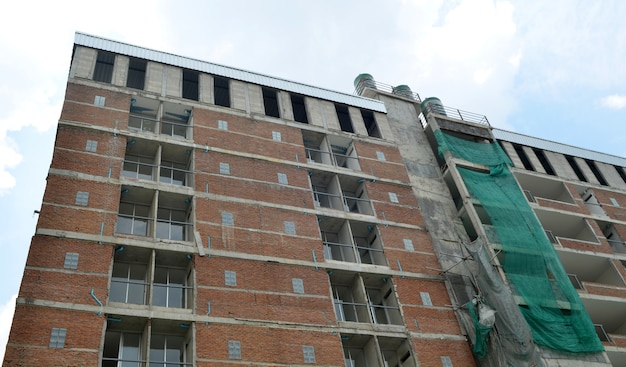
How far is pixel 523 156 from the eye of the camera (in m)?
40.7

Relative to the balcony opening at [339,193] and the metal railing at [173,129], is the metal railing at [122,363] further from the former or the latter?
the metal railing at [173,129]

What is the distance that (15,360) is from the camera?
18797 mm

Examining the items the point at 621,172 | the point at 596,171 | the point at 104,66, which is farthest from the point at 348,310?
the point at 621,172

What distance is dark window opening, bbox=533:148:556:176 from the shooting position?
40.3 meters

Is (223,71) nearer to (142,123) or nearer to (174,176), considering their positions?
Result: (142,123)

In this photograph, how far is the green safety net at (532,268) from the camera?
88.7 ft

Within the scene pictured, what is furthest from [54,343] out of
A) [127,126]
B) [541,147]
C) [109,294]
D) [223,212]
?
[541,147]

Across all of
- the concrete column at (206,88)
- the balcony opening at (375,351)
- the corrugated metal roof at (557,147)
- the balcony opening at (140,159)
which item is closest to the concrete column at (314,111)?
the concrete column at (206,88)

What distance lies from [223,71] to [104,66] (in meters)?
6.58

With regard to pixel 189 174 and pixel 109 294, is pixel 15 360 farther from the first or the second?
pixel 189 174

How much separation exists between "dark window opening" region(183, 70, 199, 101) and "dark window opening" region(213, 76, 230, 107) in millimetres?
1096

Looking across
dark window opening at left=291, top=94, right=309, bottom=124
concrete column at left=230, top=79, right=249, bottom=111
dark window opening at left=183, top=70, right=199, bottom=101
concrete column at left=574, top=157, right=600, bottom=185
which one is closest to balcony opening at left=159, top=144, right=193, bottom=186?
concrete column at left=230, top=79, right=249, bottom=111

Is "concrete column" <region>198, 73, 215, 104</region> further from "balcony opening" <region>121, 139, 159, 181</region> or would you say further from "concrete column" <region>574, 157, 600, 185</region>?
"concrete column" <region>574, 157, 600, 185</region>

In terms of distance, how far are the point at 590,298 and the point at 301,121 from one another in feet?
63.4
